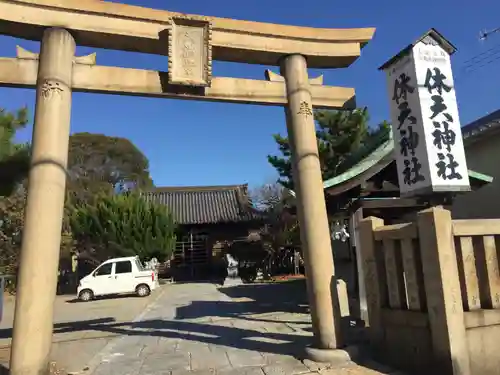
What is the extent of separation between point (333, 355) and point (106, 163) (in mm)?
41069

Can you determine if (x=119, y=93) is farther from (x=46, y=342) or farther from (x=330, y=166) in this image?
(x=330, y=166)

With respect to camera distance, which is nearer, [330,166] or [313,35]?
[313,35]

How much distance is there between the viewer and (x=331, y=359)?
5484mm

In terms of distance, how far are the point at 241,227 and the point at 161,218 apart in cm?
651

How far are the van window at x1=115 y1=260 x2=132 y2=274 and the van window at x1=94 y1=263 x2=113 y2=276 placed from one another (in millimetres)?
323

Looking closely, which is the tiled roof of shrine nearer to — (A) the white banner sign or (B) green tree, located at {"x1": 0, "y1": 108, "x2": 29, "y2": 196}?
(B) green tree, located at {"x1": 0, "y1": 108, "x2": 29, "y2": 196}

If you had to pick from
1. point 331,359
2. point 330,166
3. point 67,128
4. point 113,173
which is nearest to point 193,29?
point 67,128

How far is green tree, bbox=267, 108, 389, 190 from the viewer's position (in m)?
18.9

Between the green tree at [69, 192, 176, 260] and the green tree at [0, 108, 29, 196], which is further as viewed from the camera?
the green tree at [69, 192, 176, 260]


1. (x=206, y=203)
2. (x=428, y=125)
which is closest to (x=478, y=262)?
(x=428, y=125)

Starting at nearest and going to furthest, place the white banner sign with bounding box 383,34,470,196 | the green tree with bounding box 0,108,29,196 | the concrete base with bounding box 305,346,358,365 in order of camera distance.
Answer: the concrete base with bounding box 305,346,358,365 < the white banner sign with bounding box 383,34,470,196 < the green tree with bounding box 0,108,29,196

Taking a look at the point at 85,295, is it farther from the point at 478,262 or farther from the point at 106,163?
the point at 106,163

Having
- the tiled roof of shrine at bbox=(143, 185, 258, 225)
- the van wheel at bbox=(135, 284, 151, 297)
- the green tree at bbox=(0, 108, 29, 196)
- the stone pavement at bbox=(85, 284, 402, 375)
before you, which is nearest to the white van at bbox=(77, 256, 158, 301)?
the van wheel at bbox=(135, 284, 151, 297)

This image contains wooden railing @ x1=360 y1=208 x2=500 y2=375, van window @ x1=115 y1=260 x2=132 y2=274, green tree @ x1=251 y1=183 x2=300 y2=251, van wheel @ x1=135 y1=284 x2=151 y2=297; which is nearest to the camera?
wooden railing @ x1=360 y1=208 x2=500 y2=375
